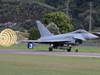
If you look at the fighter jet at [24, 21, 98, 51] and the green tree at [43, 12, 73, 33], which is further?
the green tree at [43, 12, 73, 33]

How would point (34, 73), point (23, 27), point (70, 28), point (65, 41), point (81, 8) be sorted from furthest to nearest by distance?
point (81, 8) → point (23, 27) → point (70, 28) → point (65, 41) → point (34, 73)

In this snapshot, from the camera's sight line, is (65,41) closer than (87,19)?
Yes

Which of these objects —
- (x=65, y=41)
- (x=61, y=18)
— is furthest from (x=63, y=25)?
(x=65, y=41)

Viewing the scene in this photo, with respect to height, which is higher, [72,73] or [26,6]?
[26,6]

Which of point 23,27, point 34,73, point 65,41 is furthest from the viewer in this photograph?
point 23,27

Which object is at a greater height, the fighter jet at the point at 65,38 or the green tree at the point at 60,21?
the green tree at the point at 60,21

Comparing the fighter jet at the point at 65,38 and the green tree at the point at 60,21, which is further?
the green tree at the point at 60,21

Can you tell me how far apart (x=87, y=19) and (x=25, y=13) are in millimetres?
17901

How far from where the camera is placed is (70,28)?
117375 mm

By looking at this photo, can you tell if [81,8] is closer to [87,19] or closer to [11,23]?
[87,19]

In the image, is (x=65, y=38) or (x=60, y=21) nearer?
(x=65, y=38)

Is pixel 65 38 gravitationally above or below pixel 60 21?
below

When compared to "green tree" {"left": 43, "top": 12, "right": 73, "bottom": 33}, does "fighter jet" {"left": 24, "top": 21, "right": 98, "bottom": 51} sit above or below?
below

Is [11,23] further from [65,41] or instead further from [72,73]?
[72,73]
